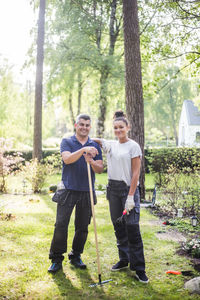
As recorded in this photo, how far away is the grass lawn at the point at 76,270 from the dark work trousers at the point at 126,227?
239 mm

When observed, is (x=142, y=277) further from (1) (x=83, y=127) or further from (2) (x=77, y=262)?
(1) (x=83, y=127)

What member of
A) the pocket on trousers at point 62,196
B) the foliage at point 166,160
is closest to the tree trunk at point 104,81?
the foliage at point 166,160

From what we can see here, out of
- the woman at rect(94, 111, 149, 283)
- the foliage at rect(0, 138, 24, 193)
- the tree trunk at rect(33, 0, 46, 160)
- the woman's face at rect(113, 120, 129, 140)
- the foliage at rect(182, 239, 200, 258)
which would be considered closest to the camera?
the woman at rect(94, 111, 149, 283)

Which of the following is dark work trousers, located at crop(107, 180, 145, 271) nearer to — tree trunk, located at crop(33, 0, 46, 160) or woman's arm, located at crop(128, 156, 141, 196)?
woman's arm, located at crop(128, 156, 141, 196)

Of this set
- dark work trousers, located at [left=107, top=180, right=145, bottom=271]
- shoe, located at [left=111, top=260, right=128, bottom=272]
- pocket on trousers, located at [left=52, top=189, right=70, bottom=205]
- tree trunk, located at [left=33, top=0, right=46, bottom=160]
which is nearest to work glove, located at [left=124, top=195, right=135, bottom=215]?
dark work trousers, located at [left=107, top=180, right=145, bottom=271]

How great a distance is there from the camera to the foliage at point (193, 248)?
4.36 metres

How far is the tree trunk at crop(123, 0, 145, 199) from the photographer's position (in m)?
7.59

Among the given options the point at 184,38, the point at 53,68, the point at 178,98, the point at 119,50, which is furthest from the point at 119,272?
the point at 178,98

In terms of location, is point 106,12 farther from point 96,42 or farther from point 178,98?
point 178,98

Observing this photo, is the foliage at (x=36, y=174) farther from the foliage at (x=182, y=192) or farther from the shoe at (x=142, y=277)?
the shoe at (x=142, y=277)

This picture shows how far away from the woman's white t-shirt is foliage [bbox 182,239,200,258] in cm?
164

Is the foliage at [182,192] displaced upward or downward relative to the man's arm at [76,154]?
downward

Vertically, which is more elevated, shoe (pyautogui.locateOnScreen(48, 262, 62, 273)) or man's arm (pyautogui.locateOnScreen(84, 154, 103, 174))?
man's arm (pyautogui.locateOnScreen(84, 154, 103, 174))

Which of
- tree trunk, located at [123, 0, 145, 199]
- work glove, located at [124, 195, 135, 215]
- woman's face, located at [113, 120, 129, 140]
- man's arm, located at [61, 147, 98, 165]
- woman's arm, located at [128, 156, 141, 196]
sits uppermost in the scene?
tree trunk, located at [123, 0, 145, 199]
